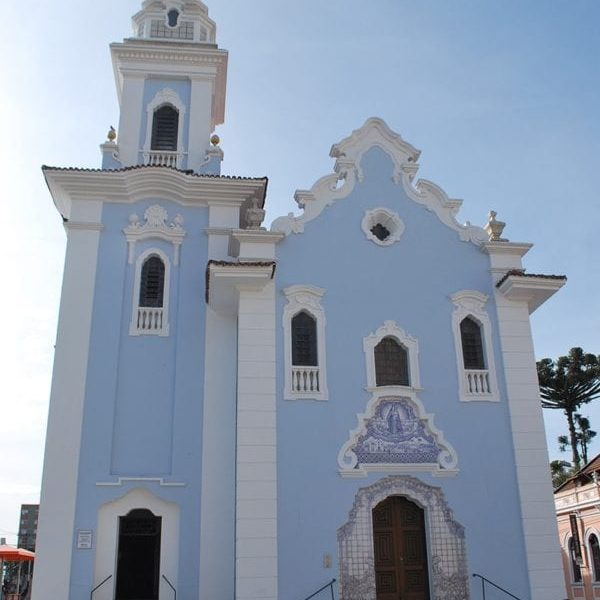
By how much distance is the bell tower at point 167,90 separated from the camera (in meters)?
20.4

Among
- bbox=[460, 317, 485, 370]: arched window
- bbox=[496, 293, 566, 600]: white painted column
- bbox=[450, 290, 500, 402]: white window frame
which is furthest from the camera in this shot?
bbox=[460, 317, 485, 370]: arched window

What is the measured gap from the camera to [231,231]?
715 inches

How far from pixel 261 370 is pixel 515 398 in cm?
585

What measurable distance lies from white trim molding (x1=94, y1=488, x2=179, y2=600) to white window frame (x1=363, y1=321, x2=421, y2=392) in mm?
5302

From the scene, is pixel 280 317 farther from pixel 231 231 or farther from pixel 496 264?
pixel 496 264

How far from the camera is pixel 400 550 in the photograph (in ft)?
51.5

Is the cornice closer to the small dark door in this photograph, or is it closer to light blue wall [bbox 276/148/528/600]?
light blue wall [bbox 276/148/528/600]

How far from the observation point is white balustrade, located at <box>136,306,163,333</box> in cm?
1783

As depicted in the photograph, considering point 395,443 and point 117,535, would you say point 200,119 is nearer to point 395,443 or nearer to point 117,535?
point 395,443

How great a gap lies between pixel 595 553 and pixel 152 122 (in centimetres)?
2538

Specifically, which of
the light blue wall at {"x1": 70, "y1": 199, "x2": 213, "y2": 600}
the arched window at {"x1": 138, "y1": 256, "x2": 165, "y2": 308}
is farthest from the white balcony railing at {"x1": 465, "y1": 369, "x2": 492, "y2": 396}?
the arched window at {"x1": 138, "y1": 256, "x2": 165, "y2": 308}

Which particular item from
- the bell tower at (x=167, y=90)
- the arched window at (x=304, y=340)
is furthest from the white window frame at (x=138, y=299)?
the arched window at (x=304, y=340)

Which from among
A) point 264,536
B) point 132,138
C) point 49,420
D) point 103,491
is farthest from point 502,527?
point 132,138

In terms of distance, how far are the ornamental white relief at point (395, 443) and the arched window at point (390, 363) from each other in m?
0.51
